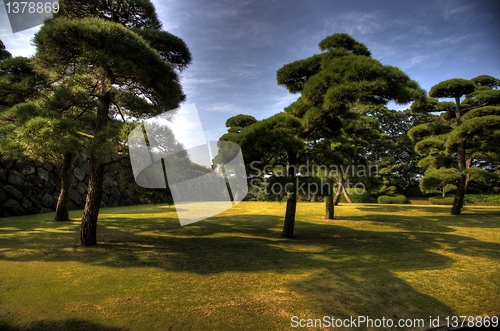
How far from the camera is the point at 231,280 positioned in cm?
344

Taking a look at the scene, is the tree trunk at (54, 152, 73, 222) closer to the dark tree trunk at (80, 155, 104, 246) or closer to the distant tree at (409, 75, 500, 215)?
the dark tree trunk at (80, 155, 104, 246)

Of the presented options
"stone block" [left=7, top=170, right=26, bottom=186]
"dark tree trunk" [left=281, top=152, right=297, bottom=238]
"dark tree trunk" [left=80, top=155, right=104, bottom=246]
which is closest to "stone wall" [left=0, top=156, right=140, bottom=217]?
"stone block" [left=7, top=170, right=26, bottom=186]

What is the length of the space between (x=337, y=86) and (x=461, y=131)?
25.5 feet

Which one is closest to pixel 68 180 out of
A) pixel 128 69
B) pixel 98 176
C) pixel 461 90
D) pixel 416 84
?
pixel 98 176

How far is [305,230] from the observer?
24.6 ft

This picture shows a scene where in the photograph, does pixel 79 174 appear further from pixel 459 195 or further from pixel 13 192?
pixel 459 195

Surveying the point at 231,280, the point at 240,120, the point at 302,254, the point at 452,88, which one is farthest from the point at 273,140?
the point at 452,88

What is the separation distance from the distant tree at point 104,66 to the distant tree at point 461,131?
1033cm

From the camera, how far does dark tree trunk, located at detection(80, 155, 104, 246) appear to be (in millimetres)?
4893

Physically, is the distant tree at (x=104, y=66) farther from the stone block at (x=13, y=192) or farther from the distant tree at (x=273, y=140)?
the stone block at (x=13, y=192)

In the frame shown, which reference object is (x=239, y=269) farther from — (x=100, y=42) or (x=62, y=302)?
(x=100, y=42)

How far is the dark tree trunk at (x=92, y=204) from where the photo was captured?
16.1ft

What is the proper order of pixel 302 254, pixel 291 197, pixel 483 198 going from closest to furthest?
pixel 302 254, pixel 291 197, pixel 483 198

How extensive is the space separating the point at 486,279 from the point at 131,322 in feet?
15.3
